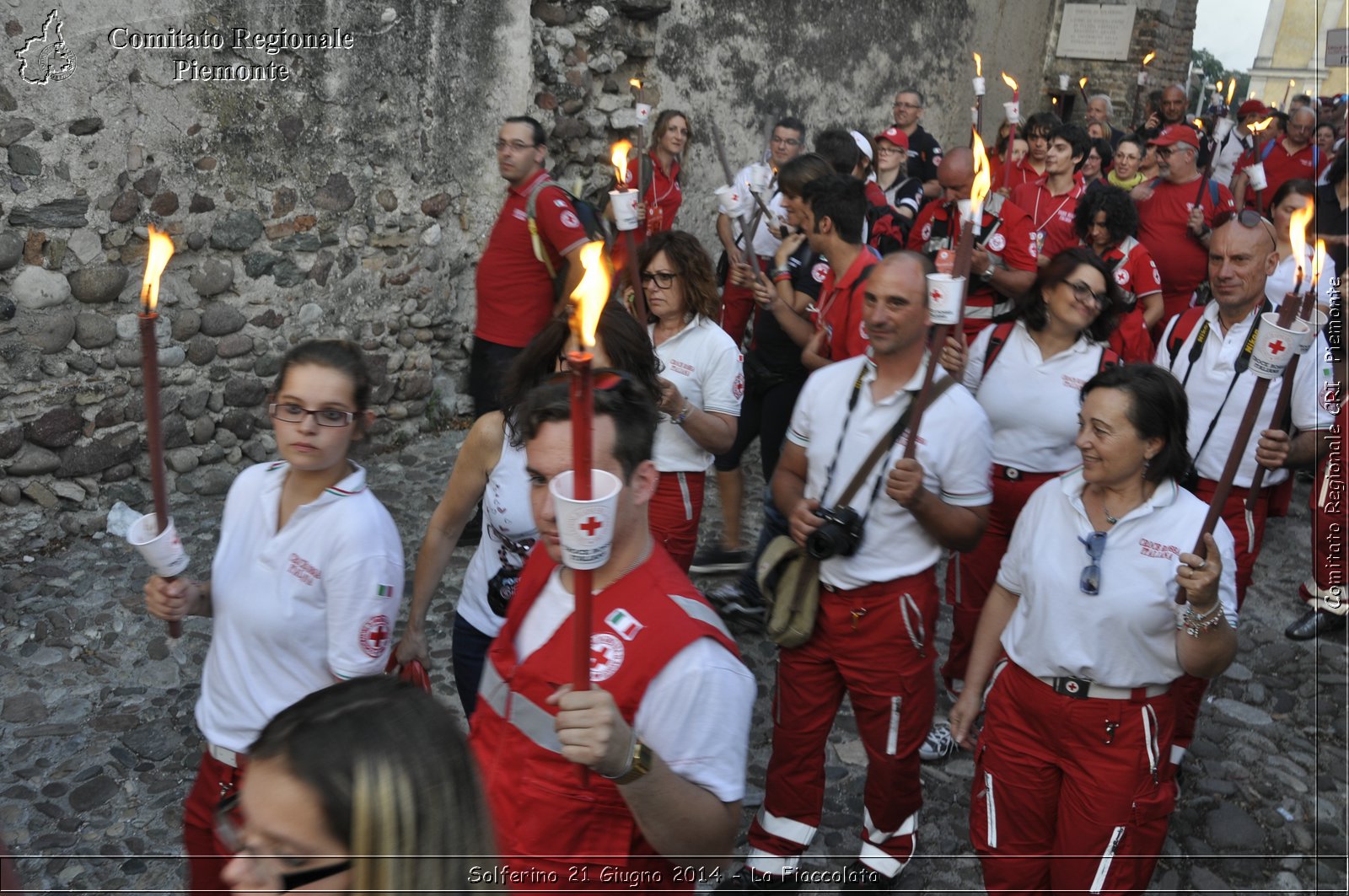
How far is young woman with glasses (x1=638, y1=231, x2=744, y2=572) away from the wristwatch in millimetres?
2515

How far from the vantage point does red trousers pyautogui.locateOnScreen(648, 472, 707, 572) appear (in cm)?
469

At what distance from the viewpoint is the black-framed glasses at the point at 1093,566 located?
3.35 metres

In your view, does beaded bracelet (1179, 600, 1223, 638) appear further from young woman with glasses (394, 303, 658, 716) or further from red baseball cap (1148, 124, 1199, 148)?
red baseball cap (1148, 124, 1199, 148)

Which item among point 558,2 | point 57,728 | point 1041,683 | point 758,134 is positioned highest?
point 558,2

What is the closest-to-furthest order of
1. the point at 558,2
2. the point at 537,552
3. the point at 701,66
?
the point at 537,552 < the point at 558,2 < the point at 701,66

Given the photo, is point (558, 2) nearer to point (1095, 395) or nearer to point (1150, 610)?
point (1095, 395)

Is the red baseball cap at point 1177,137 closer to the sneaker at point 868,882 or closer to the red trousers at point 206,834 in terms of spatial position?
the sneaker at point 868,882

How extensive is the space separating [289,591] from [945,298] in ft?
6.61

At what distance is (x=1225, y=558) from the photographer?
3361 mm

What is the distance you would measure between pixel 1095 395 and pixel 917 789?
4.97 ft

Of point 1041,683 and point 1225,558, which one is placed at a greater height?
point 1225,558

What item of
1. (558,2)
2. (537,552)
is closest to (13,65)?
(558,2)

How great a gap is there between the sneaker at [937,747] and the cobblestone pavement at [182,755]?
0.05 metres

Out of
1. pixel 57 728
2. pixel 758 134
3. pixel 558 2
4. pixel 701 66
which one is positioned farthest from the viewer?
pixel 758 134
